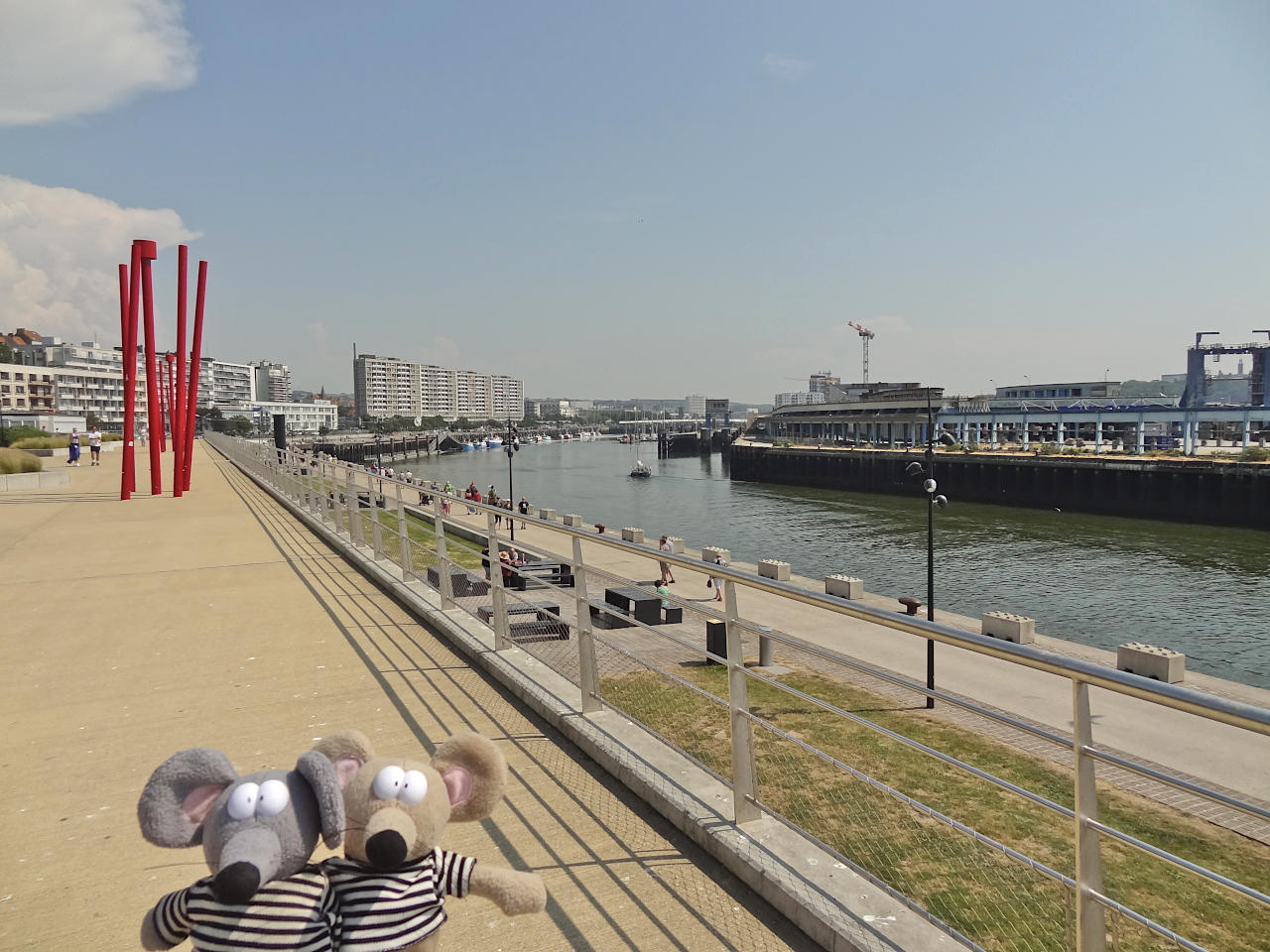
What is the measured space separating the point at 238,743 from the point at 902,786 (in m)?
5.13

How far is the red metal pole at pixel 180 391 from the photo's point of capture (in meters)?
20.9

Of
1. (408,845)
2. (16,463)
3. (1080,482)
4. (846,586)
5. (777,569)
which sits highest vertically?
(16,463)

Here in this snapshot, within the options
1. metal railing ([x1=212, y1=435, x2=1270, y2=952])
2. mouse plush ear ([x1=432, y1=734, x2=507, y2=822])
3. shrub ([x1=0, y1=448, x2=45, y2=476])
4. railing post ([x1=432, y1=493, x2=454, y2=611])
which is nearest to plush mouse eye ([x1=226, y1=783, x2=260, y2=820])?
mouse plush ear ([x1=432, y1=734, x2=507, y2=822])

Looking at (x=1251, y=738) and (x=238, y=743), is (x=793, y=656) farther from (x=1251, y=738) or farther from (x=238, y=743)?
(x=238, y=743)

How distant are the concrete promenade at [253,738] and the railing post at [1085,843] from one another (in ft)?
2.97

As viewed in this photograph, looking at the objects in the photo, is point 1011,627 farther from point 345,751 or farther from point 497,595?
point 345,751

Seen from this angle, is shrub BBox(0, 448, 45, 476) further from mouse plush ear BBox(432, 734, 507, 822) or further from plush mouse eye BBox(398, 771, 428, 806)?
plush mouse eye BBox(398, 771, 428, 806)

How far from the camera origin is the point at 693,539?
1700 inches

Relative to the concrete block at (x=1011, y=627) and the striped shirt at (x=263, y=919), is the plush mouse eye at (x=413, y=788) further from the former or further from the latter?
the concrete block at (x=1011, y=627)

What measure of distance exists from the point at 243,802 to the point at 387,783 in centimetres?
30

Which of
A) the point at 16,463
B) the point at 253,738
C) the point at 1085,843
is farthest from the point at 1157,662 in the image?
the point at 16,463

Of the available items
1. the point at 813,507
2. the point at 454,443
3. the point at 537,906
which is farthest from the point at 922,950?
the point at 454,443

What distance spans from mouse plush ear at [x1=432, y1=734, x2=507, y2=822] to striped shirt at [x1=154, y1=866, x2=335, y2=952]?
363 millimetres

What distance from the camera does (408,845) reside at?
185cm
